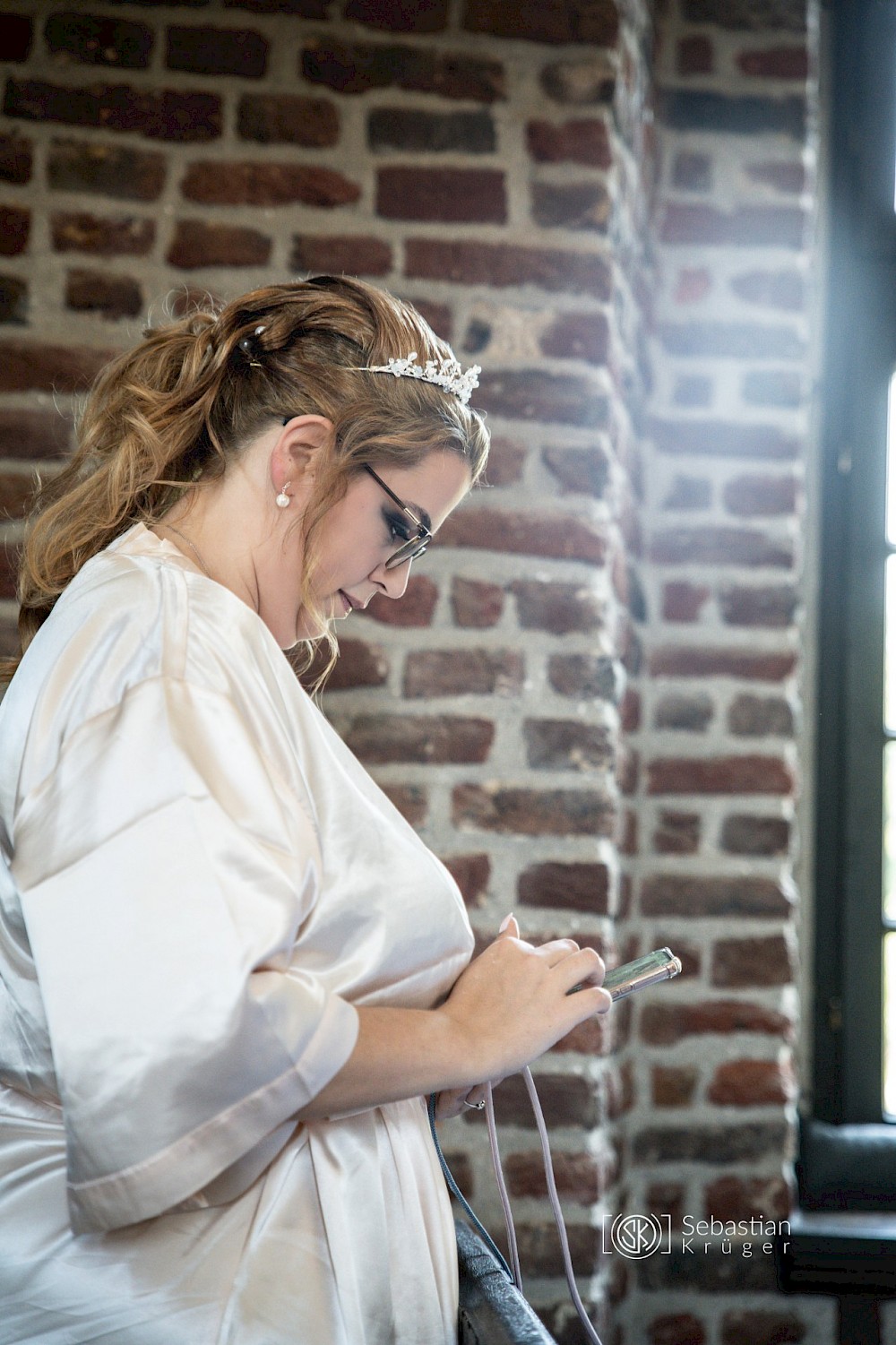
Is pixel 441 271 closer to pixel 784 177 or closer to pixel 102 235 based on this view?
pixel 102 235

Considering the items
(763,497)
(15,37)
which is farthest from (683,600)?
(15,37)

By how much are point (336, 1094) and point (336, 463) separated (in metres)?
0.61

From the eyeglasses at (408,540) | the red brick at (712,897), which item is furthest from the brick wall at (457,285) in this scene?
the eyeglasses at (408,540)

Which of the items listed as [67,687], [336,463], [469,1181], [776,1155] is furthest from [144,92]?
[776,1155]

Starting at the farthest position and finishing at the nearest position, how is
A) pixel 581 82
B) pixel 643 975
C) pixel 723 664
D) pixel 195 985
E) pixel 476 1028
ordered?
pixel 723 664
pixel 581 82
pixel 643 975
pixel 476 1028
pixel 195 985

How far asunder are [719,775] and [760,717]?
0.13m

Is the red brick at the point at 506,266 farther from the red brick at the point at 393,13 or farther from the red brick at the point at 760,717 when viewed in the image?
the red brick at the point at 760,717

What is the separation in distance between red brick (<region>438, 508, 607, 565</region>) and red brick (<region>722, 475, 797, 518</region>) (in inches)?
18.8

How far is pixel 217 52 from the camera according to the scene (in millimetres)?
1745

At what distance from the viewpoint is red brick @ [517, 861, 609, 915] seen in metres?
1.70

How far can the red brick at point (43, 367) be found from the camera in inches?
67.3

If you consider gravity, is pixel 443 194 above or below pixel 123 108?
below

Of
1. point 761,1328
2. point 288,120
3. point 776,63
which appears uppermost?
point 776,63

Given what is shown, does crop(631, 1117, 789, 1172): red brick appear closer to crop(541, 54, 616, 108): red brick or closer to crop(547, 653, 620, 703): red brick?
crop(547, 653, 620, 703): red brick
